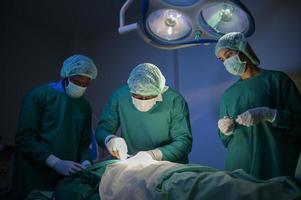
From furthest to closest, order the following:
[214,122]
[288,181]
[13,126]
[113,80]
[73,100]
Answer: [113,80] → [13,126] → [214,122] → [73,100] → [288,181]

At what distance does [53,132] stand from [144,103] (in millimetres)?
597

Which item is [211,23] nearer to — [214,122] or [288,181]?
[214,122]

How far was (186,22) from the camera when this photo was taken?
2459 millimetres

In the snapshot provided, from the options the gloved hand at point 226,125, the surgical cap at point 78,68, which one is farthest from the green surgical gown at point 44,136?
the gloved hand at point 226,125

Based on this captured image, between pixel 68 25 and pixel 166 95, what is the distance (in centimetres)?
201

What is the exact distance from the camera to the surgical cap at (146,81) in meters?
2.24

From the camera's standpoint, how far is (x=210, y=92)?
10.3 ft

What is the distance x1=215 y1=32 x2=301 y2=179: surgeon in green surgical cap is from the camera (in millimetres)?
2098

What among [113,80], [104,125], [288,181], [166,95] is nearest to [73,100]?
[104,125]

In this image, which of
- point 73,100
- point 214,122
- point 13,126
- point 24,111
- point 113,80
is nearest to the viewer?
point 24,111

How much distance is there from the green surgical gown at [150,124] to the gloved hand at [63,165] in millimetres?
246

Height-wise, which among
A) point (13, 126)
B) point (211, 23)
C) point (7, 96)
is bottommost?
point (13, 126)

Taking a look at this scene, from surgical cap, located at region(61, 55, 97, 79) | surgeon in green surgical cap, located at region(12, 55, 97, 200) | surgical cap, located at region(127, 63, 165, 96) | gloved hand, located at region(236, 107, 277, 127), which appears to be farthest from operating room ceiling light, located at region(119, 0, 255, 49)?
gloved hand, located at region(236, 107, 277, 127)

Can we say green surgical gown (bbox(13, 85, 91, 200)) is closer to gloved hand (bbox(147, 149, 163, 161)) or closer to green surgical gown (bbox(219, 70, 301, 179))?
gloved hand (bbox(147, 149, 163, 161))
